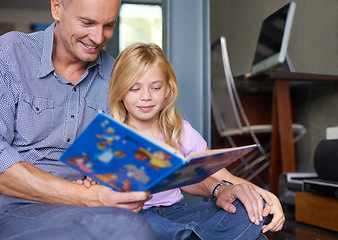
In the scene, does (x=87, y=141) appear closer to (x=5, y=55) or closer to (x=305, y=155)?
(x=5, y=55)

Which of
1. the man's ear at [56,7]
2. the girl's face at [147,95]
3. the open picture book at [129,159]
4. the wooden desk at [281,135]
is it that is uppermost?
the man's ear at [56,7]

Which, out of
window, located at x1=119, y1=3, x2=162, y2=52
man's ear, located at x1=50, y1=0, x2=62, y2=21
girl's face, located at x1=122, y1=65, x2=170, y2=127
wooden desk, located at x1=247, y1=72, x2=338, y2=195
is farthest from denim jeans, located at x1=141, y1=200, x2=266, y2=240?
wooden desk, located at x1=247, y1=72, x2=338, y2=195

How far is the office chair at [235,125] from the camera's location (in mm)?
2521

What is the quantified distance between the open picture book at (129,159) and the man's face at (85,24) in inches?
18.6

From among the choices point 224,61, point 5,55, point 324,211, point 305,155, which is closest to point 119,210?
point 5,55

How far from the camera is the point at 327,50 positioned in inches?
93.9

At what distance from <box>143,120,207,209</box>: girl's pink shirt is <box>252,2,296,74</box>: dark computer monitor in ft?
3.25

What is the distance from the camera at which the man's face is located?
1183 millimetres

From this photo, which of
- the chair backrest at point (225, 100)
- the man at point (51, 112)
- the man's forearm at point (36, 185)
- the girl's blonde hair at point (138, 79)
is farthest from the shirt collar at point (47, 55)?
the chair backrest at point (225, 100)

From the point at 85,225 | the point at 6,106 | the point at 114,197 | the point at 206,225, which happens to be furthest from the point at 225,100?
the point at 85,225

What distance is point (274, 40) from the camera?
2578 mm

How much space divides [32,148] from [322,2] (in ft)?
5.88

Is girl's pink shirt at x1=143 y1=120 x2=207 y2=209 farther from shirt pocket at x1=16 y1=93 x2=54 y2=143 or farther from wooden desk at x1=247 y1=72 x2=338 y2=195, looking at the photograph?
wooden desk at x1=247 y1=72 x2=338 y2=195

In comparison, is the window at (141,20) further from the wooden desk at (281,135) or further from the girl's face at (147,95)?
the wooden desk at (281,135)
